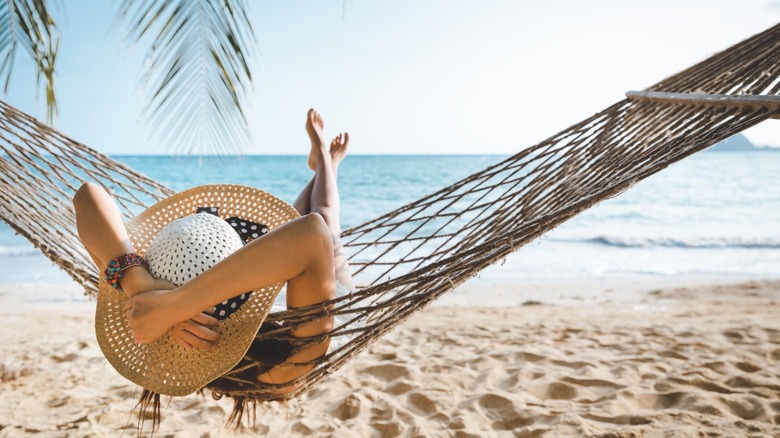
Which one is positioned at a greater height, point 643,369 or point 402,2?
point 402,2

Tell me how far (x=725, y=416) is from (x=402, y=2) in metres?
2.64

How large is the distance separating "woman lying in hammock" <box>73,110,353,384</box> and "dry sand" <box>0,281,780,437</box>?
71 cm

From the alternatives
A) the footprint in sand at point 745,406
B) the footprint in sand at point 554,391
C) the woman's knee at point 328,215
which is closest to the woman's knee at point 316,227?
the woman's knee at point 328,215

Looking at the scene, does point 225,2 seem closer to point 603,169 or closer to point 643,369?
point 603,169

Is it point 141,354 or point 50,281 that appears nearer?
point 141,354

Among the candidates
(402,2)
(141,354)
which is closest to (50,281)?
(402,2)

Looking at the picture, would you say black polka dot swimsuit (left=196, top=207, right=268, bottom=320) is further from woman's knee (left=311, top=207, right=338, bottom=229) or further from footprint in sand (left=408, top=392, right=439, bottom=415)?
footprint in sand (left=408, top=392, right=439, bottom=415)

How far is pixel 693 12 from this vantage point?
11227mm

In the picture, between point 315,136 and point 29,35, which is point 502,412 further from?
point 29,35

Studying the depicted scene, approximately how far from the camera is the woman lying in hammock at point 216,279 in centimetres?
98

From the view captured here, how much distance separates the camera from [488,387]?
6.43 ft

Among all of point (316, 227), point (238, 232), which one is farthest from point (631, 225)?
point (316, 227)

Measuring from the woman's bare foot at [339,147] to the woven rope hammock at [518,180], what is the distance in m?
0.27

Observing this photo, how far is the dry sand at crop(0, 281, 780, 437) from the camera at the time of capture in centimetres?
168
